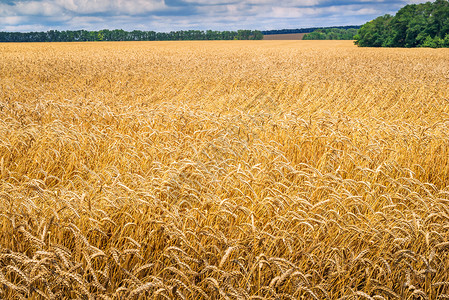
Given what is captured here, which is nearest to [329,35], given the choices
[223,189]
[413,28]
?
[413,28]

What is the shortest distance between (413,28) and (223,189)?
60551 mm

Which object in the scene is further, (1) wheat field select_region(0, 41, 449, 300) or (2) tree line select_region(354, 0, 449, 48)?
(2) tree line select_region(354, 0, 449, 48)

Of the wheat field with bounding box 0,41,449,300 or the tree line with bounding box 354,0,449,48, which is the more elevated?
the tree line with bounding box 354,0,449,48

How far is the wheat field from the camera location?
2.04 m

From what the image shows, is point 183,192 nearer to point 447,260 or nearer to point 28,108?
point 447,260

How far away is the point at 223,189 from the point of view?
322cm

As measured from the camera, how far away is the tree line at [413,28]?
5162cm

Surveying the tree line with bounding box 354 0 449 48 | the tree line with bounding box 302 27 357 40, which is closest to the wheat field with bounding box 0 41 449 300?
the tree line with bounding box 354 0 449 48

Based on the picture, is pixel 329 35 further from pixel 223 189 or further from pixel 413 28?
pixel 223 189

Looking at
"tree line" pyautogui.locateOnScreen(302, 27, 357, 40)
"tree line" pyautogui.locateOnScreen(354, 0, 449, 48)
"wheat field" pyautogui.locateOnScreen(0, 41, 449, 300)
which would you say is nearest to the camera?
"wheat field" pyautogui.locateOnScreen(0, 41, 449, 300)

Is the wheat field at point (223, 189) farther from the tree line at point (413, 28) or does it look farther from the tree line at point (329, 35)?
the tree line at point (329, 35)

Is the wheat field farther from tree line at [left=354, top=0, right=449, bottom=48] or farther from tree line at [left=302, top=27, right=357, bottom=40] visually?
tree line at [left=302, top=27, right=357, bottom=40]

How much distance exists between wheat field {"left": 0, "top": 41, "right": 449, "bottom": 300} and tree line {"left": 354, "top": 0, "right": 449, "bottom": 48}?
48096 mm

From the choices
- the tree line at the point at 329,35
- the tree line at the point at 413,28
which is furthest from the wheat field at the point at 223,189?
the tree line at the point at 329,35
